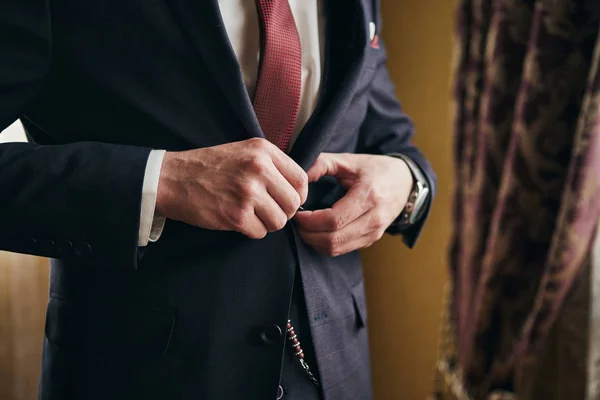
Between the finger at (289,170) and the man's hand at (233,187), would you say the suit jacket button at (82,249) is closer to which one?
the man's hand at (233,187)

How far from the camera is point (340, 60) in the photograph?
0.90 metres

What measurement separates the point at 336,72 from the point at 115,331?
0.54 m

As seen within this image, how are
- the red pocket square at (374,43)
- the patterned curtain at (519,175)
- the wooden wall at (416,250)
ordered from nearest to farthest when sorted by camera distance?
1. the red pocket square at (374,43)
2. the patterned curtain at (519,175)
3. the wooden wall at (416,250)

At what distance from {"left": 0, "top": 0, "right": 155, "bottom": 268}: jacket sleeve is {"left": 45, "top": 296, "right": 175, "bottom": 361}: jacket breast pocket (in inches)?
4.1

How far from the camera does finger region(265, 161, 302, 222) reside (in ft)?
2.21

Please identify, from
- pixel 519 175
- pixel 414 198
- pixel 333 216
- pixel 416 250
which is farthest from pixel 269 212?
pixel 416 250

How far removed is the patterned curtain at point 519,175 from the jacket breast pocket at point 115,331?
3.24 ft

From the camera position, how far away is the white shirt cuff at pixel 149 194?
67 cm

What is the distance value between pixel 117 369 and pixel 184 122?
363 mm

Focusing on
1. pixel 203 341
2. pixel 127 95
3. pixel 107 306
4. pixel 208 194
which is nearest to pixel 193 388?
pixel 203 341

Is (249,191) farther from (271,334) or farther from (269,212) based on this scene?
(271,334)

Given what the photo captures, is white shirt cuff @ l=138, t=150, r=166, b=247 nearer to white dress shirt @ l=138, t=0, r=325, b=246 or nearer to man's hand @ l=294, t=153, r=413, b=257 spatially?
white dress shirt @ l=138, t=0, r=325, b=246

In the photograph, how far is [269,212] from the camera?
677mm

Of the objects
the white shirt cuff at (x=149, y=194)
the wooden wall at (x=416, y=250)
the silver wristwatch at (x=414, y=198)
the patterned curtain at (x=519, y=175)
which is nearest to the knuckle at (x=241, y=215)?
the white shirt cuff at (x=149, y=194)
